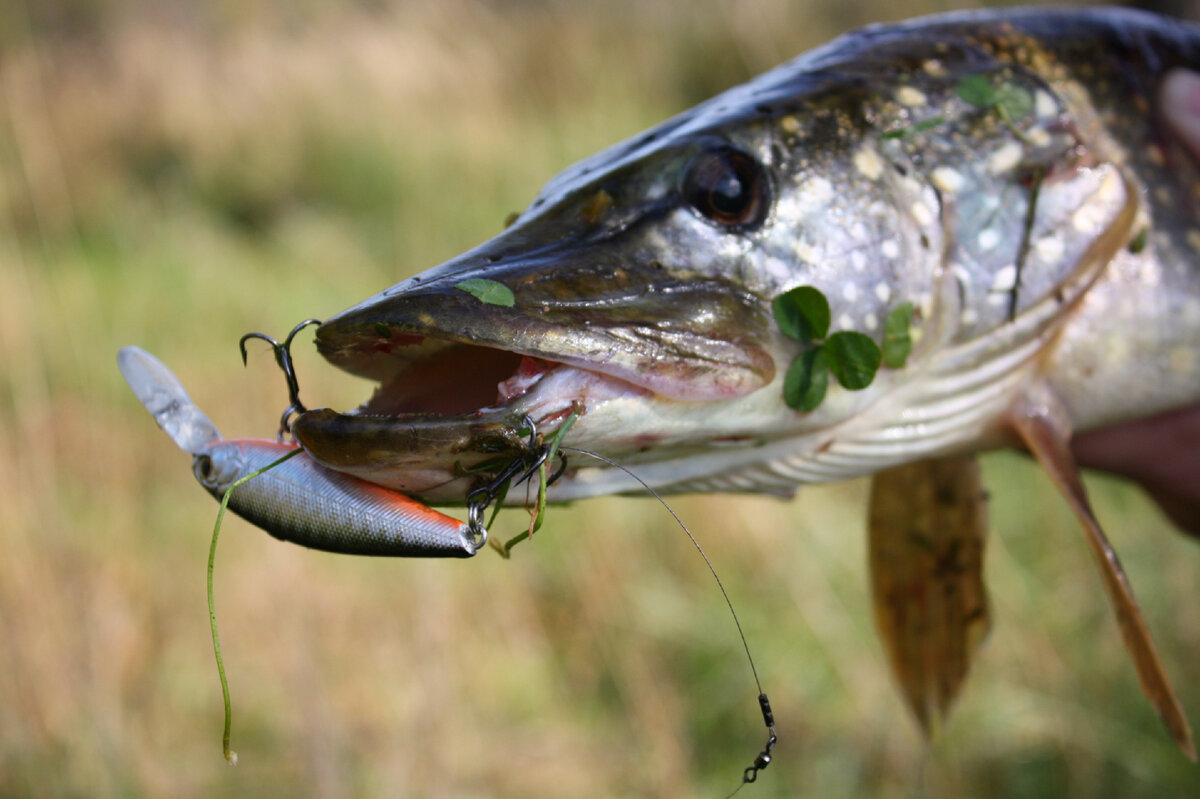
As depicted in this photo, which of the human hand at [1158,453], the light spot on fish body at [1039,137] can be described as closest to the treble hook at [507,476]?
the light spot on fish body at [1039,137]

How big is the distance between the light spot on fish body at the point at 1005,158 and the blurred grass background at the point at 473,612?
6.19ft

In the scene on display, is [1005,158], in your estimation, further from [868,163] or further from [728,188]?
[728,188]

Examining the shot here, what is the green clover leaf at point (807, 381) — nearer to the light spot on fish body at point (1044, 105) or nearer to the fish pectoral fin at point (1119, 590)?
the fish pectoral fin at point (1119, 590)

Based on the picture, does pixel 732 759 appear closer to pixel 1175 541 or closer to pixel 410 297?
pixel 1175 541

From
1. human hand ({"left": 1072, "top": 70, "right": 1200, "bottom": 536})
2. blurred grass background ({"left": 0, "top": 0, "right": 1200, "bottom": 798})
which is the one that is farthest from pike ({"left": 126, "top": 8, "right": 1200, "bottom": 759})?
blurred grass background ({"left": 0, "top": 0, "right": 1200, "bottom": 798})

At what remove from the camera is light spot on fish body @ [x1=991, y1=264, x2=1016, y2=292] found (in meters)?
1.33

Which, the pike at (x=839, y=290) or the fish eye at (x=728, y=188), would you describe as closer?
the pike at (x=839, y=290)

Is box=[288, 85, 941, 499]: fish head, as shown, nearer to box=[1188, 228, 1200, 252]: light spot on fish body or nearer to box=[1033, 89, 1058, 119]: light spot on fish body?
box=[1033, 89, 1058, 119]: light spot on fish body

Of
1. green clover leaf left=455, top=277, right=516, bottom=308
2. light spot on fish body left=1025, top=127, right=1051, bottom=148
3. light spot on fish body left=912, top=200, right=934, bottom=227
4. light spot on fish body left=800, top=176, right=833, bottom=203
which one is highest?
green clover leaf left=455, top=277, right=516, bottom=308

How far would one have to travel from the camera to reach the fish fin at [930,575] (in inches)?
67.5

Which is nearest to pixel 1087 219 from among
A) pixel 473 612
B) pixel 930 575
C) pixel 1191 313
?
pixel 1191 313

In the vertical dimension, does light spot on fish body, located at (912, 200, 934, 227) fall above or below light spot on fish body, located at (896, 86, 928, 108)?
below

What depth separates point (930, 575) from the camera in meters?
1.75

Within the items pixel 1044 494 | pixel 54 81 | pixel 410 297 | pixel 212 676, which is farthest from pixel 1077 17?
pixel 54 81
